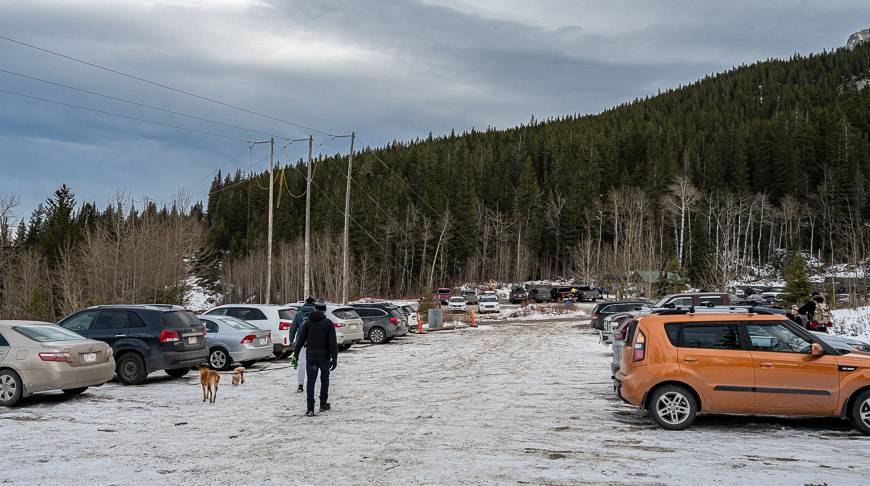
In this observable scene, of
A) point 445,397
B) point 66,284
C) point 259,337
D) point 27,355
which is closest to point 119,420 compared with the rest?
point 27,355

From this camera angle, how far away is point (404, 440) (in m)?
8.25

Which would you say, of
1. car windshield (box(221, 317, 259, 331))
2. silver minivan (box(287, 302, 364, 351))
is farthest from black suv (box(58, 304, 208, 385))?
silver minivan (box(287, 302, 364, 351))

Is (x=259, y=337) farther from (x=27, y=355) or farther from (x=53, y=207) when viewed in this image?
(x=53, y=207)

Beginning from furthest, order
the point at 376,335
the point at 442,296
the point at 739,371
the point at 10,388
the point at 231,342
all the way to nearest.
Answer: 1. the point at 442,296
2. the point at 376,335
3. the point at 231,342
4. the point at 10,388
5. the point at 739,371

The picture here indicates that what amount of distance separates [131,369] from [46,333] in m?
2.50

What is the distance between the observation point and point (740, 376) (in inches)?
353

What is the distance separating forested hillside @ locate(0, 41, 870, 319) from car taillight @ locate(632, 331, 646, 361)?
162 feet

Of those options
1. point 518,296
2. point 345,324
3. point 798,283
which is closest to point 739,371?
point 345,324

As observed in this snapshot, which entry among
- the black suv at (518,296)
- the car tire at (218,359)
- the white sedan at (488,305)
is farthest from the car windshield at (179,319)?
the black suv at (518,296)

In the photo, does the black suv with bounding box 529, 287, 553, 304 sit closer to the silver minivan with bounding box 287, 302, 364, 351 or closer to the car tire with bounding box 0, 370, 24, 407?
the silver minivan with bounding box 287, 302, 364, 351

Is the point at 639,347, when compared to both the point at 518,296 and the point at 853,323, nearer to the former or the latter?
the point at 853,323

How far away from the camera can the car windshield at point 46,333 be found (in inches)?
442

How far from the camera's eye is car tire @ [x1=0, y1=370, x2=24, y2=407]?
35.3ft

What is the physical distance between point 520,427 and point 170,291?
1320 inches
